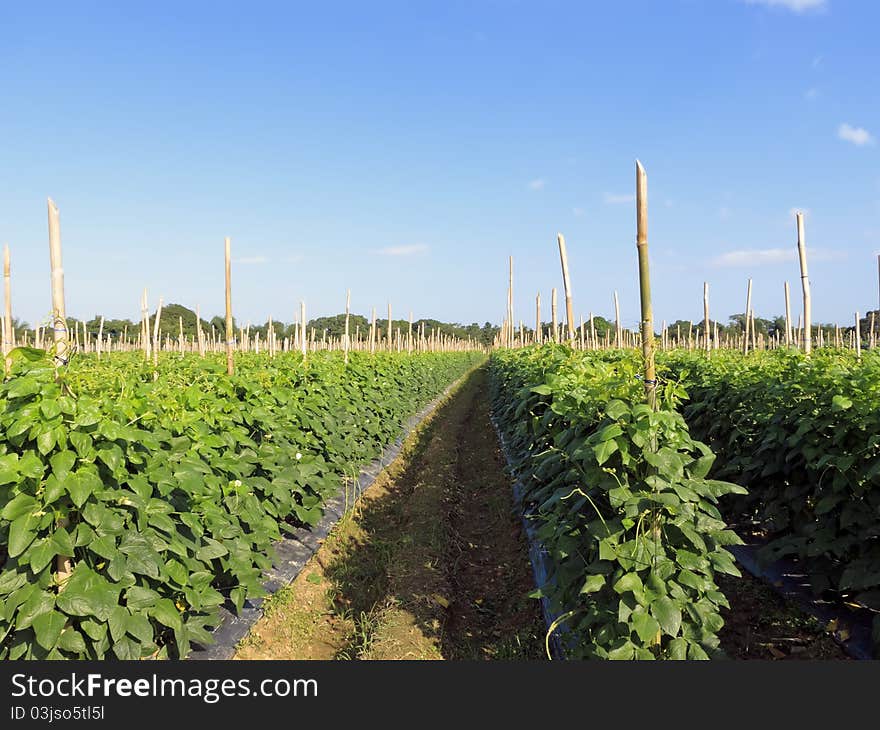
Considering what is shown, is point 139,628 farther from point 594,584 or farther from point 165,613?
point 594,584

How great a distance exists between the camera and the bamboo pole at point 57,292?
3348 millimetres

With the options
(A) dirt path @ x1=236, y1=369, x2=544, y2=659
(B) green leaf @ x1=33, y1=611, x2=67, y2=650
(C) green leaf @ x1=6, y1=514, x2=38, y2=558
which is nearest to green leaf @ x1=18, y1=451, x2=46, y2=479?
(C) green leaf @ x1=6, y1=514, x2=38, y2=558

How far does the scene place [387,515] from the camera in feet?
26.3

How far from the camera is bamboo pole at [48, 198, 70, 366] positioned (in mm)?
3348

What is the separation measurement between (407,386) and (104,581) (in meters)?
11.4

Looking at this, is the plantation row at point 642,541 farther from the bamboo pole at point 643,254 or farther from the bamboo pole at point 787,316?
the bamboo pole at point 787,316

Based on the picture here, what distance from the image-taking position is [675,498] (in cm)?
289

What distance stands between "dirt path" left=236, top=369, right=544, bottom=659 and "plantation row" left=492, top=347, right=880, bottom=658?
1003 mm

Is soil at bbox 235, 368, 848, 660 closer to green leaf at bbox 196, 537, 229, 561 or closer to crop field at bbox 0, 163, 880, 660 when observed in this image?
crop field at bbox 0, 163, 880, 660

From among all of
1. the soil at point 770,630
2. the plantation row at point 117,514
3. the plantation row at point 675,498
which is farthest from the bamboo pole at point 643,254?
the plantation row at point 117,514

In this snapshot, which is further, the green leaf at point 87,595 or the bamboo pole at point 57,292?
the bamboo pole at point 57,292

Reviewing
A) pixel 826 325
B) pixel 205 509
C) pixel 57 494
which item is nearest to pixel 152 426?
pixel 205 509

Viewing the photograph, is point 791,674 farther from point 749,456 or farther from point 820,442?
point 749,456

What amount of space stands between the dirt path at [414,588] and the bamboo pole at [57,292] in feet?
7.76
